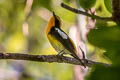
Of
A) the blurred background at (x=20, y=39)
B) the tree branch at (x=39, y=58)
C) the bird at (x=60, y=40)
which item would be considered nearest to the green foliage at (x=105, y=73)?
the tree branch at (x=39, y=58)

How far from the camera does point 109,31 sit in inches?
12.9

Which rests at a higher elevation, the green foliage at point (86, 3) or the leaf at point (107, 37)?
the leaf at point (107, 37)

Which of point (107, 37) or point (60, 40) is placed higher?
point (107, 37)

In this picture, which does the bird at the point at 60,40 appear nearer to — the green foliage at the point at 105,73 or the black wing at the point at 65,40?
the black wing at the point at 65,40

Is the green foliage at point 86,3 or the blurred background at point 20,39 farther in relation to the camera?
the blurred background at point 20,39

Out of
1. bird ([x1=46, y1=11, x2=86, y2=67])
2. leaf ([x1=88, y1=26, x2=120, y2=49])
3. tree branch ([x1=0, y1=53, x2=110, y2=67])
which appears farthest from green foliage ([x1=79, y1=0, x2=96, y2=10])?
bird ([x1=46, y1=11, x2=86, y2=67])

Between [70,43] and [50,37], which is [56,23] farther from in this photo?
[70,43]

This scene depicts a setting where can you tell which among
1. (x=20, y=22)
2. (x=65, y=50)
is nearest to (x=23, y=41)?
(x=20, y=22)

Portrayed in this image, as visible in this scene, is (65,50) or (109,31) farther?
(65,50)

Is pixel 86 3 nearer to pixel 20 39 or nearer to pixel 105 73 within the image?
pixel 105 73

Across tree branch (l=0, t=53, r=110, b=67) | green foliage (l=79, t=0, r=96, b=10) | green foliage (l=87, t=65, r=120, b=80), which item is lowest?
tree branch (l=0, t=53, r=110, b=67)

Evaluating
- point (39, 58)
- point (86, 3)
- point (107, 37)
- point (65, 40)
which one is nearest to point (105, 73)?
point (107, 37)

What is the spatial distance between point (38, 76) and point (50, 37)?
6.45 ft

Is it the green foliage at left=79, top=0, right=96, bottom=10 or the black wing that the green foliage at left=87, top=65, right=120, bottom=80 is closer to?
the green foliage at left=79, top=0, right=96, bottom=10
